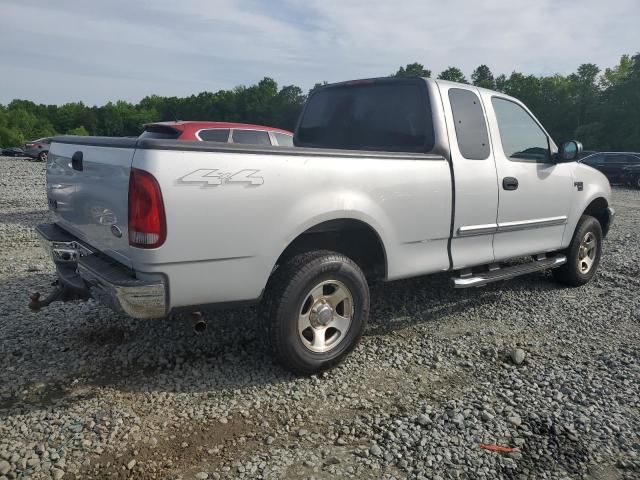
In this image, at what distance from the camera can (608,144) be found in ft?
150

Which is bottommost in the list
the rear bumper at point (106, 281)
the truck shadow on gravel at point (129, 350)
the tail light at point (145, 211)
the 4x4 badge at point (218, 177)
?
the truck shadow on gravel at point (129, 350)

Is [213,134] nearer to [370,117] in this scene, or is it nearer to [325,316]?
[370,117]

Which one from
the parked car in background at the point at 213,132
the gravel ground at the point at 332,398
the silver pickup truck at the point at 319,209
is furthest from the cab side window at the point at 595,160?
the gravel ground at the point at 332,398

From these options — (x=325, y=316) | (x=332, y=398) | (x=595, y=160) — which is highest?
(x=595, y=160)

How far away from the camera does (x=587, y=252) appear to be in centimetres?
603

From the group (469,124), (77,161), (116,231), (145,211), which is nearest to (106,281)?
(116,231)

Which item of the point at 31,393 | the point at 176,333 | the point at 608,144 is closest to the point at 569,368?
the point at 176,333

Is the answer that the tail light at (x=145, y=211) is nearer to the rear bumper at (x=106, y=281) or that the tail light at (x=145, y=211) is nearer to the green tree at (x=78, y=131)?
the rear bumper at (x=106, y=281)

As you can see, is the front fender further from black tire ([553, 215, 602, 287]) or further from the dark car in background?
the dark car in background

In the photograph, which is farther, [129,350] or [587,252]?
[587,252]

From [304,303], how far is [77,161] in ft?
5.83

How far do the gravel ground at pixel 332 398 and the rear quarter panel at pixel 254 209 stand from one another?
2.33 ft

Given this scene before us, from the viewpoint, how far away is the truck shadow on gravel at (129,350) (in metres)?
3.36

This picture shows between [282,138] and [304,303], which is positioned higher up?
[282,138]
